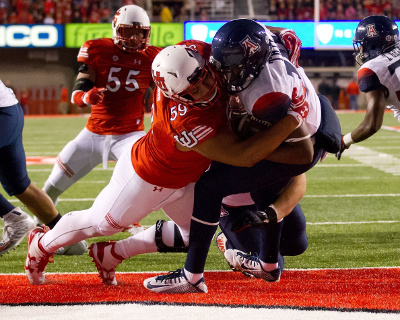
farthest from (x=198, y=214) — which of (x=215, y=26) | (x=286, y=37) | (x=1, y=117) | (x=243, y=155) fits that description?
(x=215, y=26)

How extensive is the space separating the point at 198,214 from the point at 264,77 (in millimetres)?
693

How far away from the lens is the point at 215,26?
17.3 metres

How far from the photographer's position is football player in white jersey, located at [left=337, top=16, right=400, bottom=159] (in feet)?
13.6

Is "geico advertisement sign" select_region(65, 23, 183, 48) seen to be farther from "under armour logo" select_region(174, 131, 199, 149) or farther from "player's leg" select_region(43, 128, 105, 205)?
"under armour logo" select_region(174, 131, 199, 149)

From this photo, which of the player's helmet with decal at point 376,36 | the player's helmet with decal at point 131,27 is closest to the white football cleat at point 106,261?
the player's helmet with decal at point 131,27

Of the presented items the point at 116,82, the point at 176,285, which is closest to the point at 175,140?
the point at 176,285

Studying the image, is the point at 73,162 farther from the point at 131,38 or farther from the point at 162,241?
the point at 162,241

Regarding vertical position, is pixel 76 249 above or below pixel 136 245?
below

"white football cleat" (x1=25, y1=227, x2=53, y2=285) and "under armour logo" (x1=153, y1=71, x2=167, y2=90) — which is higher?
"under armour logo" (x1=153, y1=71, x2=167, y2=90)

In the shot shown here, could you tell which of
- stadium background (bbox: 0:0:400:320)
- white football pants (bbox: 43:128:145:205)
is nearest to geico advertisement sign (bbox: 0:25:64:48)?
stadium background (bbox: 0:0:400:320)

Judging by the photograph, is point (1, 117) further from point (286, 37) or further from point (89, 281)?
point (286, 37)

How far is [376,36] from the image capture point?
419 cm

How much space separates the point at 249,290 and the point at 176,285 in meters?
0.35

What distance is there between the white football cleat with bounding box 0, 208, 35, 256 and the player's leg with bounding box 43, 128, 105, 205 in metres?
0.68
